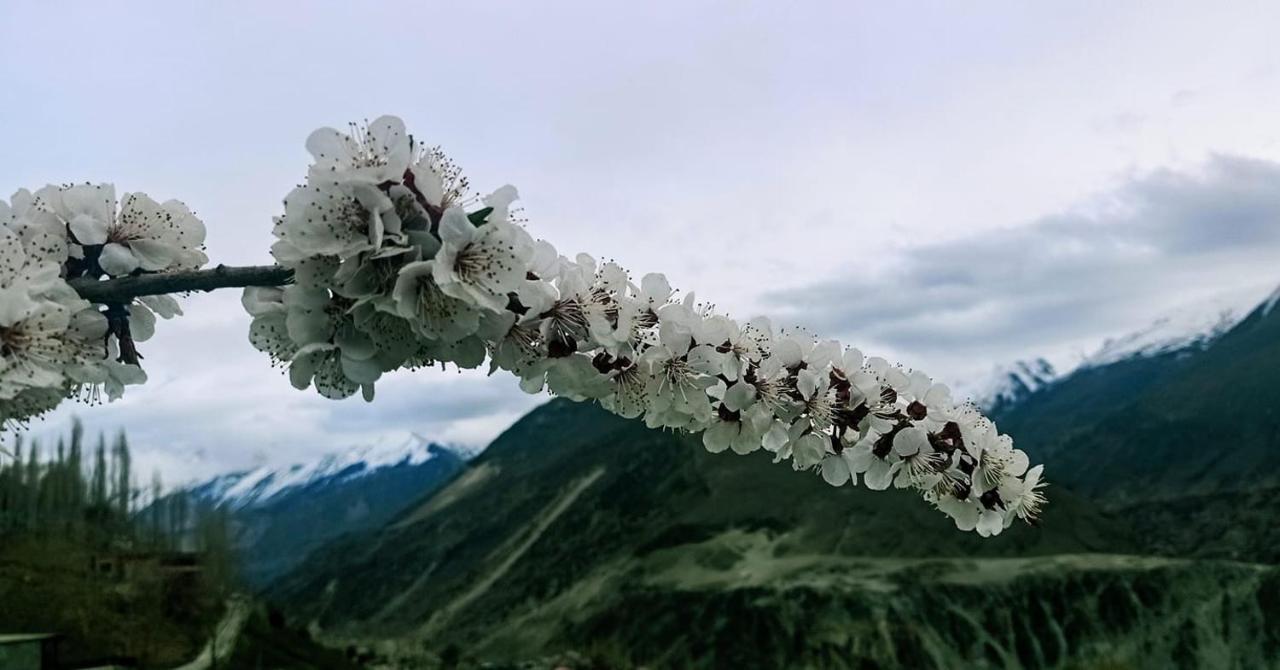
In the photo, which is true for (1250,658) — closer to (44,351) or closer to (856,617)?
(856,617)

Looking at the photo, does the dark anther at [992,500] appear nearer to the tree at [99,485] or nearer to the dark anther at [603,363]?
the dark anther at [603,363]

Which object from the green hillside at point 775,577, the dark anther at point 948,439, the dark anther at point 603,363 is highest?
the dark anther at point 603,363

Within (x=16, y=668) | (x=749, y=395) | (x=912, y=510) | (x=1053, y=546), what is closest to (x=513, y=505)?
(x=912, y=510)

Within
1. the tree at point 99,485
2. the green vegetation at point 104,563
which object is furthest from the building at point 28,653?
the tree at point 99,485

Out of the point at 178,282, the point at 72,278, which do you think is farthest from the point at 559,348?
the point at 72,278

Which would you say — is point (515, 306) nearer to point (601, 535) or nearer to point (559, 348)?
point (559, 348)

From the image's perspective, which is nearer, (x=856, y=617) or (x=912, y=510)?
(x=856, y=617)
